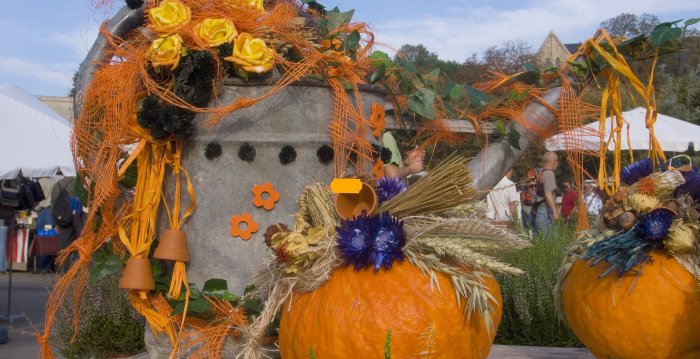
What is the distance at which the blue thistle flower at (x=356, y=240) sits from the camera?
244 cm

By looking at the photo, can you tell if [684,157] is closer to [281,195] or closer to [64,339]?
[281,195]

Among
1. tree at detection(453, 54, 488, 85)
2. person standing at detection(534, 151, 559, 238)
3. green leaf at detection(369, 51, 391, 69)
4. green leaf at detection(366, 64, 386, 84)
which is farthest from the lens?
tree at detection(453, 54, 488, 85)

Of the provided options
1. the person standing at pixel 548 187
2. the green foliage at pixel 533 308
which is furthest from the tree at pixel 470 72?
the green foliage at pixel 533 308

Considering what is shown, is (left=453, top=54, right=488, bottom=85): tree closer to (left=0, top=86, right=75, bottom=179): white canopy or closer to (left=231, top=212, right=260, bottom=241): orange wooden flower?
(left=0, top=86, right=75, bottom=179): white canopy

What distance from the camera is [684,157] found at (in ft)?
9.98

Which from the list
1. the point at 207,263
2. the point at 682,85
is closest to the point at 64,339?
the point at 207,263

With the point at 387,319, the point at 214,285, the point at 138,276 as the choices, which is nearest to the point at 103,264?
the point at 138,276

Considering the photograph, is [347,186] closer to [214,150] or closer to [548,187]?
[214,150]

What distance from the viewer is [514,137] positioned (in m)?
3.49

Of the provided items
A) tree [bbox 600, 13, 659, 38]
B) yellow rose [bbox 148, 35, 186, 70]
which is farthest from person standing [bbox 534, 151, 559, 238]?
tree [bbox 600, 13, 659, 38]

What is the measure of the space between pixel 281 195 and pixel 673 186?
1.40 meters

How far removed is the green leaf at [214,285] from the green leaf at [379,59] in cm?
109

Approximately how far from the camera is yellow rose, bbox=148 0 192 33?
10.4ft

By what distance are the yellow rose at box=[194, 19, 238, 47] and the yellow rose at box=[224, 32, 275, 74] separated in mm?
47
